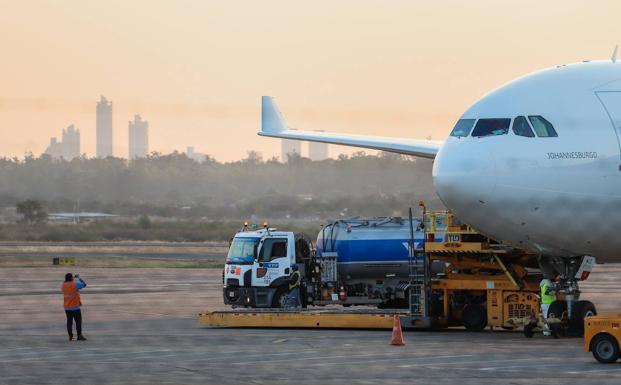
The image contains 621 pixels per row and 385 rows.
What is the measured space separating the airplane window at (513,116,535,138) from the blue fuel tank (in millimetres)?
11470

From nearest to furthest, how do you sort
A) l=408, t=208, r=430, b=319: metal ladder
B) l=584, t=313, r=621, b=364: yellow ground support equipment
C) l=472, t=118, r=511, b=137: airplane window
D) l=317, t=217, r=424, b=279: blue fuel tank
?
l=584, t=313, r=621, b=364: yellow ground support equipment < l=472, t=118, r=511, b=137: airplane window < l=408, t=208, r=430, b=319: metal ladder < l=317, t=217, r=424, b=279: blue fuel tank

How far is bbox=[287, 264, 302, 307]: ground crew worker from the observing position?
40.4m

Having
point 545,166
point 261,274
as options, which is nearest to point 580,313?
point 545,166

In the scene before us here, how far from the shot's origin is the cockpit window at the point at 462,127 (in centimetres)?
2906

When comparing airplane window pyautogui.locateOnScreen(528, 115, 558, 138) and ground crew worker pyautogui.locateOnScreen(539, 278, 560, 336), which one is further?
ground crew worker pyautogui.locateOnScreen(539, 278, 560, 336)

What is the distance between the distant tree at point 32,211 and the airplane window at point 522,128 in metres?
60.4

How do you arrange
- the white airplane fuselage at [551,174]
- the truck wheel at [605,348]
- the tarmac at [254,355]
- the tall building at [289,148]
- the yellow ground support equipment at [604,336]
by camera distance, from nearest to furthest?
the tarmac at [254,355] → the yellow ground support equipment at [604,336] → the truck wheel at [605,348] → the white airplane fuselage at [551,174] → the tall building at [289,148]

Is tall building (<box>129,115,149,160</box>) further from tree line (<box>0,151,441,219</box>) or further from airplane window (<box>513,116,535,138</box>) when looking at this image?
airplane window (<box>513,116,535,138</box>)

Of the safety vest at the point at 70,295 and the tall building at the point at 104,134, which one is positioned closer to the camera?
the safety vest at the point at 70,295

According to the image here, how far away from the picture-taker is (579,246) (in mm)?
28625

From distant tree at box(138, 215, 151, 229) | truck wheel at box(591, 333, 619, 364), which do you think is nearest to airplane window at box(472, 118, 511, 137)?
truck wheel at box(591, 333, 619, 364)

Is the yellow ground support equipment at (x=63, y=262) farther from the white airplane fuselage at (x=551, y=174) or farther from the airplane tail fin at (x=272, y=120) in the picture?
the white airplane fuselage at (x=551, y=174)

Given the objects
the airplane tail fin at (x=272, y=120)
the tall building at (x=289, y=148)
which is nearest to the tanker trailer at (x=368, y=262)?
the airplane tail fin at (x=272, y=120)

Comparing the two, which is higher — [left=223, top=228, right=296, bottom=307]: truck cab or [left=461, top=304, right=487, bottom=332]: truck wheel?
[left=223, top=228, right=296, bottom=307]: truck cab
